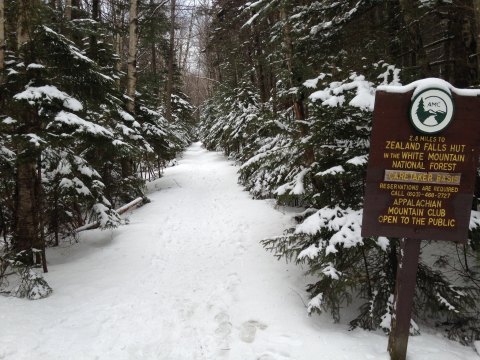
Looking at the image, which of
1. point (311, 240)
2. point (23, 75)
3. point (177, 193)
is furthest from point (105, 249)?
point (177, 193)

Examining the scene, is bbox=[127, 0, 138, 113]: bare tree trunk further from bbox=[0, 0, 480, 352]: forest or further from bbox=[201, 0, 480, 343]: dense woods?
bbox=[201, 0, 480, 343]: dense woods

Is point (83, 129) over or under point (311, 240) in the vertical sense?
over

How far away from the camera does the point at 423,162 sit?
11.0 feet

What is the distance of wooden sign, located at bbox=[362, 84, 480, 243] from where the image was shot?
3.31m

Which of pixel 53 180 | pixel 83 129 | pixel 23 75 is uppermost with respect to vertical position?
pixel 23 75

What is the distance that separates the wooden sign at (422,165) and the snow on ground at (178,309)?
1.58 meters

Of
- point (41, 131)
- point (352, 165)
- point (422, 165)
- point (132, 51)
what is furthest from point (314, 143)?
point (132, 51)

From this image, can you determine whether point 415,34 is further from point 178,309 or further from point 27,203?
point 27,203

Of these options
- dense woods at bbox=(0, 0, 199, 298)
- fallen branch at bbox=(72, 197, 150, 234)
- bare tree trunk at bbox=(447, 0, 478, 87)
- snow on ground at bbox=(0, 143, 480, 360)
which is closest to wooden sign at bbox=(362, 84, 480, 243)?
snow on ground at bbox=(0, 143, 480, 360)

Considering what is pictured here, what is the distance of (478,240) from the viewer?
4.48m

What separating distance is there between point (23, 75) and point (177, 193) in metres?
8.97

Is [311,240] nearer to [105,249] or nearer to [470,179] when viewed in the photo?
[470,179]

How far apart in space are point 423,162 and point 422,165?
3 centimetres

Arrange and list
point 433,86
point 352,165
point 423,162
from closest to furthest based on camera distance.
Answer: point 433,86 < point 423,162 < point 352,165
